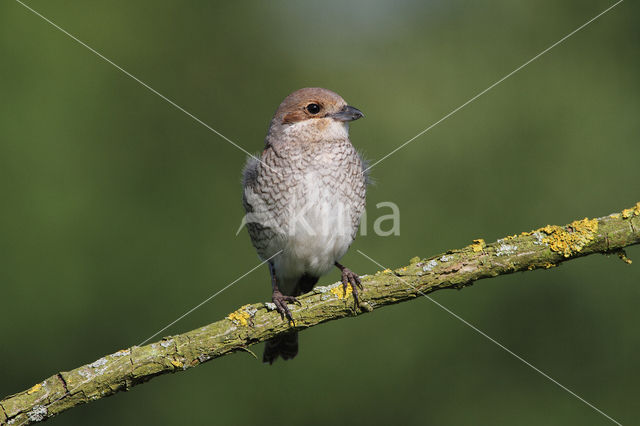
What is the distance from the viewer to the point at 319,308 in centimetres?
333

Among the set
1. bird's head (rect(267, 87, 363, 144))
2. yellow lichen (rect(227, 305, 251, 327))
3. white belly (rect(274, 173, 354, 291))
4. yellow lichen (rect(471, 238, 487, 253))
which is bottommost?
yellow lichen (rect(227, 305, 251, 327))

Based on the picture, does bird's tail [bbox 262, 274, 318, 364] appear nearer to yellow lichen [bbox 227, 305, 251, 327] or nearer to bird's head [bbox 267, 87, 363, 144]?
bird's head [bbox 267, 87, 363, 144]

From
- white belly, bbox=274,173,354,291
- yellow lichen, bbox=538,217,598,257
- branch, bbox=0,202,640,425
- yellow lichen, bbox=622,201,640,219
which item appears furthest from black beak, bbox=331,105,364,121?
yellow lichen, bbox=622,201,640,219

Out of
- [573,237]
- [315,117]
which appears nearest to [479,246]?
[573,237]

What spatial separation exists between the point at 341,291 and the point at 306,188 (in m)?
1.04

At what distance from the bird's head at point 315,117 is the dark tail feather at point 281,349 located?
1.66 m

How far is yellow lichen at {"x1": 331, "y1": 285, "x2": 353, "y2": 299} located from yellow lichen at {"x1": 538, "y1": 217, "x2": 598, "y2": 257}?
1.11 meters

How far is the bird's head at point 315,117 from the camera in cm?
434

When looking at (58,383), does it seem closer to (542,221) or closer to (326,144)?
(326,144)

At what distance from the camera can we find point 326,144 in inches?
168

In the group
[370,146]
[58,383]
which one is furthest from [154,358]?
[370,146]

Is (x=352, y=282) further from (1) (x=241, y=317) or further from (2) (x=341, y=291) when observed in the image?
(1) (x=241, y=317)

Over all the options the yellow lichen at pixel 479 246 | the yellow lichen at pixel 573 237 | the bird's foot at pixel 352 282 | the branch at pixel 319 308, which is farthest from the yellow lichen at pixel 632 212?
the bird's foot at pixel 352 282

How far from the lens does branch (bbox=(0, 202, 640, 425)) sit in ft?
9.27
